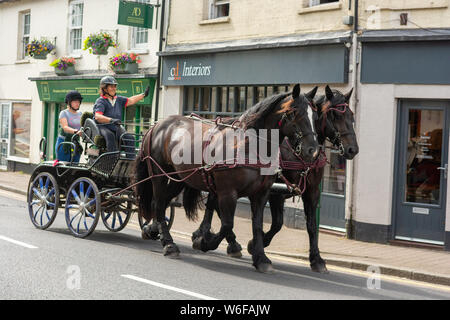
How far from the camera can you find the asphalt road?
6.58 m

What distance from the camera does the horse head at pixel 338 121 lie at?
835cm

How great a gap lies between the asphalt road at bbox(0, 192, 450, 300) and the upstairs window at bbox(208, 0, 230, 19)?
7.18m

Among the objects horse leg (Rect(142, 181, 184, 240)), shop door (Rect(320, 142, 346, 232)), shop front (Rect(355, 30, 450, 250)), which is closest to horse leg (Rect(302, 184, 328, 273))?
horse leg (Rect(142, 181, 184, 240))

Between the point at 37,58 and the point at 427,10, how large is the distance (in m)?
13.6

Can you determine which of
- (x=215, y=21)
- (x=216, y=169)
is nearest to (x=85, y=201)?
(x=216, y=169)

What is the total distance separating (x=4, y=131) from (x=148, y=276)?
58.2 ft

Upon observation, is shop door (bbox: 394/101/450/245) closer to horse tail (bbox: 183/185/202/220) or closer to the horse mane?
horse tail (bbox: 183/185/202/220)

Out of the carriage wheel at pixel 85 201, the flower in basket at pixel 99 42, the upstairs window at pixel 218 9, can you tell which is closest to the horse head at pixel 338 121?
the carriage wheel at pixel 85 201

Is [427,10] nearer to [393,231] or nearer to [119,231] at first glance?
[393,231]

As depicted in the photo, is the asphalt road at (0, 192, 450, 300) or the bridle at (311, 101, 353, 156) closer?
the asphalt road at (0, 192, 450, 300)
